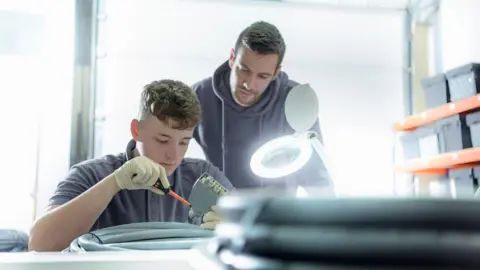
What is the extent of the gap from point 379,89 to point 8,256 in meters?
2.05

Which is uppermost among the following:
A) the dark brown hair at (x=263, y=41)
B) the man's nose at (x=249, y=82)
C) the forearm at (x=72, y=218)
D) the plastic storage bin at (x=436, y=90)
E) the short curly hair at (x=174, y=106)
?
the dark brown hair at (x=263, y=41)

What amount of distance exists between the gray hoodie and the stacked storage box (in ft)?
2.81

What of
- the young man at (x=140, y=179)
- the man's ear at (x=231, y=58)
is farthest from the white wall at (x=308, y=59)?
the young man at (x=140, y=179)

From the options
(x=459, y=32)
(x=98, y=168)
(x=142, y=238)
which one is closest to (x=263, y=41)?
(x=98, y=168)

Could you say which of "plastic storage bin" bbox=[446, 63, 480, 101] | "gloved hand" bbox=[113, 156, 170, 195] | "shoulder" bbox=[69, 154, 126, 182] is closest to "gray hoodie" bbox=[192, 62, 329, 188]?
"shoulder" bbox=[69, 154, 126, 182]

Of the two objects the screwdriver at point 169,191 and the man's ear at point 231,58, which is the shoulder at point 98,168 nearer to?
the screwdriver at point 169,191

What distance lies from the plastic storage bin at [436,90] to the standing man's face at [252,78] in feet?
2.92

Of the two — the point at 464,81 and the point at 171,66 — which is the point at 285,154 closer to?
the point at 171,66

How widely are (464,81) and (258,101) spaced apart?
97cm

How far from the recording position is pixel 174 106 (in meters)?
1.49

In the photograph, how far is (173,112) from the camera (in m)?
1.47

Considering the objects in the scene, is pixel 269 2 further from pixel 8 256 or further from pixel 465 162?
pixel 8 256

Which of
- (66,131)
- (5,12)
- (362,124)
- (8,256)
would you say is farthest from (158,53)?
(8,256)

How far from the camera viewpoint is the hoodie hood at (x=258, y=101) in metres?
1.76
